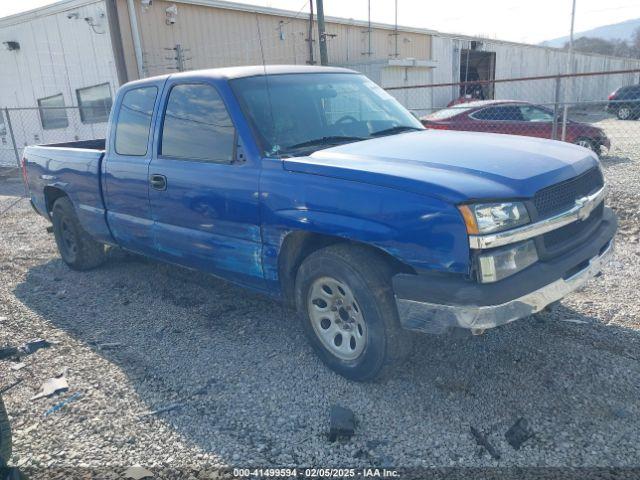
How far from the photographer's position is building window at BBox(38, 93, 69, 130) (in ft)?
49.6

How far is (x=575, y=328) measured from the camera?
148 inches

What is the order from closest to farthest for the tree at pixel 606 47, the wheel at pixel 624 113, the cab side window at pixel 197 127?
the cab side window at pixel 197 127 → the wheel at pixel 624 113 → the tree at pixel 606 47

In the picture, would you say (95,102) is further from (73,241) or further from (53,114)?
(73,241)

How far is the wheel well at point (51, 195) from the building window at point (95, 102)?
26.7 ft

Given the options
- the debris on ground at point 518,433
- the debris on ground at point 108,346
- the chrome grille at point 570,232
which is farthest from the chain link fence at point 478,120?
the debris on ground at point 108,346

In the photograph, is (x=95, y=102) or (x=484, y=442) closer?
(x=484, y=442)

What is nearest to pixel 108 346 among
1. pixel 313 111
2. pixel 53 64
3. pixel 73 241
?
pixel 73 241

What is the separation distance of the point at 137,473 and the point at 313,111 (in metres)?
2.59

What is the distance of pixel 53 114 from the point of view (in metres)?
15.6

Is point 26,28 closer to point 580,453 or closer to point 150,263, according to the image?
point 150,263

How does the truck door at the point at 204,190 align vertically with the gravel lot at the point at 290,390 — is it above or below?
above

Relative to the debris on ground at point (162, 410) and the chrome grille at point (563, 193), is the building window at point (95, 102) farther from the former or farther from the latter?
the chrome grille at point (563, 193)

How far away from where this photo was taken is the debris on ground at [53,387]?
11.0 feet

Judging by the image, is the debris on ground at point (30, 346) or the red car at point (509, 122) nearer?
the debris on ground at point (30, 346)
